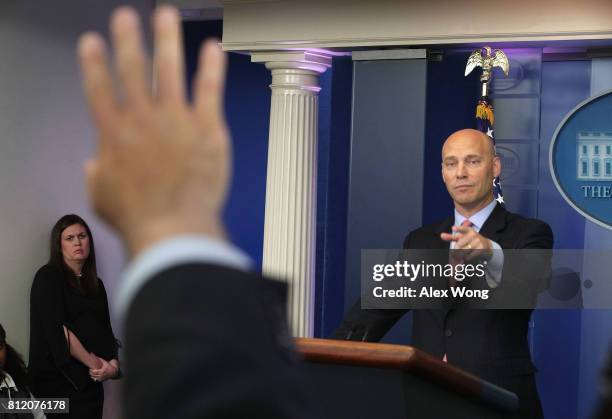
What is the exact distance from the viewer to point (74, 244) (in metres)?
6.40

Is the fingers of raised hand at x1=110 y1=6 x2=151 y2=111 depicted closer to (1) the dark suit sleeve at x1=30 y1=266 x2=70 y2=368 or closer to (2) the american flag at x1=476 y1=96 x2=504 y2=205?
(2) the american flag at x1=476 y1=96 x2=504 y2=205

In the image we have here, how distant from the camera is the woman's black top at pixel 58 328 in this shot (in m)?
6.02

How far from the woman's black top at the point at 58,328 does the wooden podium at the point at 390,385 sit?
3.91 m

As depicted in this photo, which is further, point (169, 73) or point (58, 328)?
point (58, 328)

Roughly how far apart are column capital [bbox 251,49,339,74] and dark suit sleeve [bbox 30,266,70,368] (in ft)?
6.14

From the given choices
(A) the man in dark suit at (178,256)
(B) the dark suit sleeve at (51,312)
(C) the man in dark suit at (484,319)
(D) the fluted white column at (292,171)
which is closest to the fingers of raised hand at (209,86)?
(A) the man in dark suit at (178,256)

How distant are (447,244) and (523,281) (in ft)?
1.69

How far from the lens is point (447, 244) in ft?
15.5

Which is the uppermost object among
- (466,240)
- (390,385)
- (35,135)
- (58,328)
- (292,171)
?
(35,135)

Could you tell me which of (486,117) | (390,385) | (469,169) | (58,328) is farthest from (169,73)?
(58,328)

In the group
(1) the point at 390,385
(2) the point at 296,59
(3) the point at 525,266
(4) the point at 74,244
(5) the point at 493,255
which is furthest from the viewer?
(4) the point at 74,244

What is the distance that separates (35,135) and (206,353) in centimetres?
622

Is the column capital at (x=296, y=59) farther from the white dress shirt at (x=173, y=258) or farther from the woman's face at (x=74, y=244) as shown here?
the white dress shirt at (x=173, y=258)

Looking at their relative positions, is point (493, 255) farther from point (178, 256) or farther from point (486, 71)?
point (178, 256)
